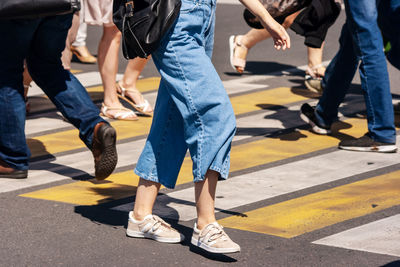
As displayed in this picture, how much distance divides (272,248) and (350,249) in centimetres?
35

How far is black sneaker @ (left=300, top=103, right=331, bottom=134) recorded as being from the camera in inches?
272

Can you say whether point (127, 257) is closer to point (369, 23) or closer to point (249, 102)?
point (369, 23)

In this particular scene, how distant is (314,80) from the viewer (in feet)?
28.0

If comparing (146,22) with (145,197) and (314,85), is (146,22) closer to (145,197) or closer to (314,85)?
(145,197)

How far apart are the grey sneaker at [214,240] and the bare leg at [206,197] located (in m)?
0.04

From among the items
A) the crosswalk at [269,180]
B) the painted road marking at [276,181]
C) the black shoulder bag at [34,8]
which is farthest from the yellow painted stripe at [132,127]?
the painted road marking at [276,181]

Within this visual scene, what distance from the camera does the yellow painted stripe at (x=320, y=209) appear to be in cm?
465

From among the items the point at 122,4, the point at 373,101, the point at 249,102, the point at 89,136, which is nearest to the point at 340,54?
the point at 373,101

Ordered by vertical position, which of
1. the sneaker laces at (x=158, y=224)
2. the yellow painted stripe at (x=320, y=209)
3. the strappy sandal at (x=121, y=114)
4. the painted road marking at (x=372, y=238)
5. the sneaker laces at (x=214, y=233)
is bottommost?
the strappy sandal at (x=121, y=114)

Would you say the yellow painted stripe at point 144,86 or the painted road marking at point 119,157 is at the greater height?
the painted road marking at point 119,157

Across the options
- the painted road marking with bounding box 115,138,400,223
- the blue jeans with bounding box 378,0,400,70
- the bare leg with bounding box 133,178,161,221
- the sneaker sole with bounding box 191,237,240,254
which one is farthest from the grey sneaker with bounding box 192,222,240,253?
the blue jeans with bounding box 378,0,400,70

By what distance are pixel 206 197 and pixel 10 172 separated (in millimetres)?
1912

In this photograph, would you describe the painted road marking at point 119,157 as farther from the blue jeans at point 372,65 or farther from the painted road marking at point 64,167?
the blue jeans at point 372,65

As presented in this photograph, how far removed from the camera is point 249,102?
8.20 metres
